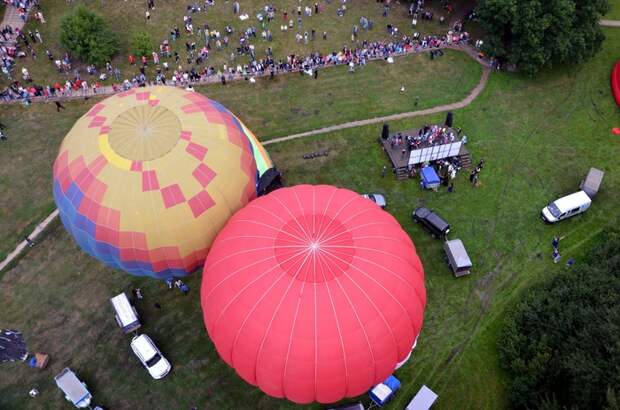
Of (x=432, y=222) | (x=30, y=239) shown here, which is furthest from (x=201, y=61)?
(x=432, y=222)

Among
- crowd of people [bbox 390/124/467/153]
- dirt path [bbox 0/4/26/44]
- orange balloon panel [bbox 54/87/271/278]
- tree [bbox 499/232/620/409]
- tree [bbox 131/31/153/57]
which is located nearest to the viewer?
tree [bbox 499/232/620/409]

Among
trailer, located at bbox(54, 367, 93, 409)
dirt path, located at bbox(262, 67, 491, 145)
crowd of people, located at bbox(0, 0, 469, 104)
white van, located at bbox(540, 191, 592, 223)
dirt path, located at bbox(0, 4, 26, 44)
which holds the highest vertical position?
dirt path, located at bbox(0, 4, 26, 44)

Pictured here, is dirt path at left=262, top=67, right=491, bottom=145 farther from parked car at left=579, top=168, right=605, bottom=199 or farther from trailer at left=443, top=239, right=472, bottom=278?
trailer at left=443, top=239, right=472, bottom=278

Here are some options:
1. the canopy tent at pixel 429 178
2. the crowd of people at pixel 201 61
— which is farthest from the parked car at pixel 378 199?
the crowd of people at pixel 201 61

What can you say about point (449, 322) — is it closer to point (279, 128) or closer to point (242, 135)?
point (242, 135)

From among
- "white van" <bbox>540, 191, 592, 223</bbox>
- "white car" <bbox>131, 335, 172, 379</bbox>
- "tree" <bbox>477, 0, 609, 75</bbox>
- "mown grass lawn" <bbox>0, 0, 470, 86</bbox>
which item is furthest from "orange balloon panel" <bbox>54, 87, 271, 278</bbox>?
"tree" <bbox>477, 0, 609, 75</bbox>

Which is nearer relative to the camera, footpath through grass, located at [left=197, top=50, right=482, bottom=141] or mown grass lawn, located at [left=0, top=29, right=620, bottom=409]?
mown grass lawn, located at [left=0, top=29, right=620, bottom=409]

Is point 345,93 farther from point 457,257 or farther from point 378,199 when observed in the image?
point 457,257
